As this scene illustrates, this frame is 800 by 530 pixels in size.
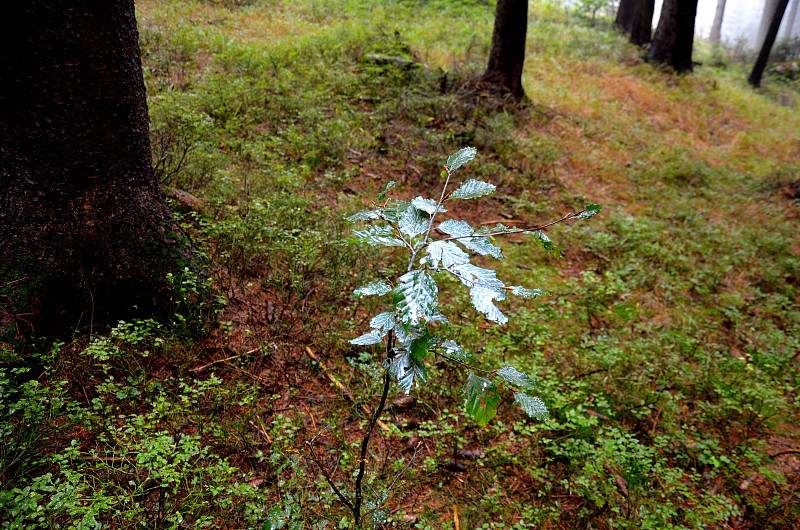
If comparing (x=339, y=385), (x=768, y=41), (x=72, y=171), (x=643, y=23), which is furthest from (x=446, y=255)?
(x=768, y=41)

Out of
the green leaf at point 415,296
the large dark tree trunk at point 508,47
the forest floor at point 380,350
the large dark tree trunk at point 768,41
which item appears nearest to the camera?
the green leaf at point 415,296

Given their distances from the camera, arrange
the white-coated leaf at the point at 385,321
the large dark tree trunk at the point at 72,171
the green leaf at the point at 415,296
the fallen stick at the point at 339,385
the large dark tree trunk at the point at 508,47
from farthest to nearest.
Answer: the large dark tree trunk at the point at 508,47 → the fallen stick at the point at 339,385 → the large dark tree trunk at the point at 72,171 → the white-coated leaf at the point at 385,321 → the green leaf at the point at 415,296

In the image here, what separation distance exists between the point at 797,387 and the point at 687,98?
10617 millimetres

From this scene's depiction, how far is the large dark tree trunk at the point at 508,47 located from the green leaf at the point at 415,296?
27.0ft

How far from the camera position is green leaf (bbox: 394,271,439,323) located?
1088 millimetres

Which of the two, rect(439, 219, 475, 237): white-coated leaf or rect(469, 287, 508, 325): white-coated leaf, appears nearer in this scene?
rect(469, 287, 508, 325): white-coated leaf

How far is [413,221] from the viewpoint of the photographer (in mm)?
1371

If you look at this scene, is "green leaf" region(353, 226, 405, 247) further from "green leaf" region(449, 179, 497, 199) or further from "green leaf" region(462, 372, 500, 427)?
"green leaf" region(462, 372, 500, 427)

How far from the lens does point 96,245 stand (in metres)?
2.59

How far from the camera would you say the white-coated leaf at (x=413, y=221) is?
1337 mm

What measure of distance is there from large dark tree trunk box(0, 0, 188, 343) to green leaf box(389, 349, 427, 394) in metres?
2.13

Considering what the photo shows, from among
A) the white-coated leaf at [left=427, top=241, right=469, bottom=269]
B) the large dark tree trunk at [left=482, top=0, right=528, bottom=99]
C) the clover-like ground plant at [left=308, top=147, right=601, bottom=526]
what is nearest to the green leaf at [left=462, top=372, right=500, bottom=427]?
the clover-like ground plant at [left=308, top=147, right=601, bottom=526]

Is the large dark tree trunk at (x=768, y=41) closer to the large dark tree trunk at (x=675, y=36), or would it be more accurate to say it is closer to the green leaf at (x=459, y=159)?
the large dark tree trunk at (x=675, y=36)

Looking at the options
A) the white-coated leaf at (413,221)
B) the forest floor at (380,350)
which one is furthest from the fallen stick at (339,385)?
the white-coated leaf at (413,221)
